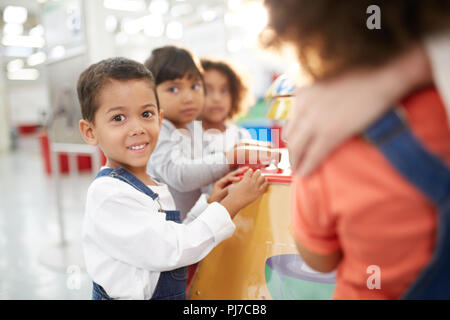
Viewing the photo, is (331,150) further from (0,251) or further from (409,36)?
(0,251)

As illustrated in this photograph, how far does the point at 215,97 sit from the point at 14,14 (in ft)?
23.4

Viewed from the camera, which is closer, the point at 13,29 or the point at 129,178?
the point at 129,178

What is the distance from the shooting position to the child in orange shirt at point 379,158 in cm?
Answer: 40

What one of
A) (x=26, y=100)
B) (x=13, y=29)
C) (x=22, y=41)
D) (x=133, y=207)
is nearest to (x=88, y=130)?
(x=133, y=207)

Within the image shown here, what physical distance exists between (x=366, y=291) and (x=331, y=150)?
247 millimetres

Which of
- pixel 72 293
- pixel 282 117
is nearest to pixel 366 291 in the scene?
pixel 282 117

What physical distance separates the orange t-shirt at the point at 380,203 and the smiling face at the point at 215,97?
128cm

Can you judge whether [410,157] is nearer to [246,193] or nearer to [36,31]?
[246,193]

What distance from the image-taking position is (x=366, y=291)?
537 mm

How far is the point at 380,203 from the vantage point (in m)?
0.42

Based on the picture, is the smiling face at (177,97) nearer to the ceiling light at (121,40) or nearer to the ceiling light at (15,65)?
the ceiling light at (121,40)

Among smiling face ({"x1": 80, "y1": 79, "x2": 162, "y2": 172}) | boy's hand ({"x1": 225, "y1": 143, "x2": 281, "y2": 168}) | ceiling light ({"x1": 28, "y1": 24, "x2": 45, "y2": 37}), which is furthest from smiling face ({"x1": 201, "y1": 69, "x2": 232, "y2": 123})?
ceiling light ({"x1": 28, "y1": 24, "x2": 45, "y2": 37})

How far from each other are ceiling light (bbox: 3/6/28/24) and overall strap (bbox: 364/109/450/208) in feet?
26.8

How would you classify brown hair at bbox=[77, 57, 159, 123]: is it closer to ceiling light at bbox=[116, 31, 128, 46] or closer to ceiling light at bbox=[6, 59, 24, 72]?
ceiling light at bbox=[116, 31, 128, 46]
